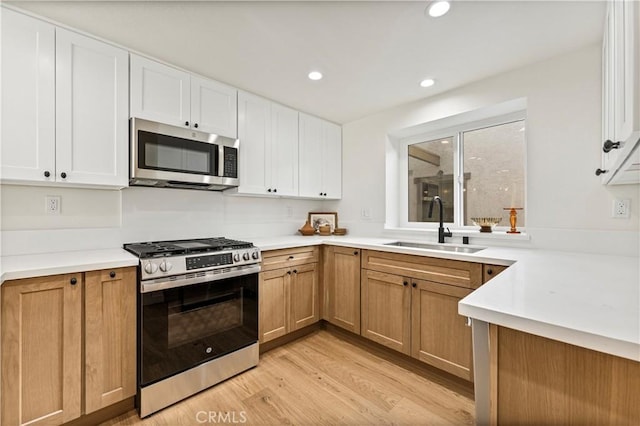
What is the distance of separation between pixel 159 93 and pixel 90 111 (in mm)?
439

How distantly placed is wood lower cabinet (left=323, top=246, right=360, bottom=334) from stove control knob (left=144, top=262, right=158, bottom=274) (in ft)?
4.85

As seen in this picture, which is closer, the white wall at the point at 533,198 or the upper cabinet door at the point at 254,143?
the white wall at the point at 533,198

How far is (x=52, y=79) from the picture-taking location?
1605mm

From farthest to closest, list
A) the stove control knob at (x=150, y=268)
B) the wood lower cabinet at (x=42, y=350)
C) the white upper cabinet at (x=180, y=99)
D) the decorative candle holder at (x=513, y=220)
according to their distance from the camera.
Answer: the decorative candle holder at (x=513, y=220)
the white upper cabinet at (x=180, y=99)
the stove control knob at (x=150, y=268)
the wood lower cabinet at (x=42, y=350)

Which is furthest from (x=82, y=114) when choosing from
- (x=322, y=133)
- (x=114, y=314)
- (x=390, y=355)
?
(x=390, y=355)

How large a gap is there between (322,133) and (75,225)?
2335mm

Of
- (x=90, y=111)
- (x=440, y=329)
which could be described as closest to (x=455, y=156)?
(x=440, y=329)

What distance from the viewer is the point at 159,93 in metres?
1.99

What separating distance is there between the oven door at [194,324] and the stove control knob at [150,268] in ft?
0.42

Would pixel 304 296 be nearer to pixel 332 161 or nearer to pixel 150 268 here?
pixel 150 268

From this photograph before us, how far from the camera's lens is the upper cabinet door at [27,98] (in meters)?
1.49

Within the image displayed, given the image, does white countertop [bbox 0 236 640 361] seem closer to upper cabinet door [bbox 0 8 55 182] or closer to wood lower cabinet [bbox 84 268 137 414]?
wood lower cabinet [bbox 84 268 137 414]

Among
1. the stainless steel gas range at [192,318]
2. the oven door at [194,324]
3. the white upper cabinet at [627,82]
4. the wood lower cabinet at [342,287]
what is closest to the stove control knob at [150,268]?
the stainless steel gas range at [192,318]

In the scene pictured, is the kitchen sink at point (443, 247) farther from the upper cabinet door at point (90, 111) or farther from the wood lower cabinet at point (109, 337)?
the upper cabinet door at point (90, 111)
